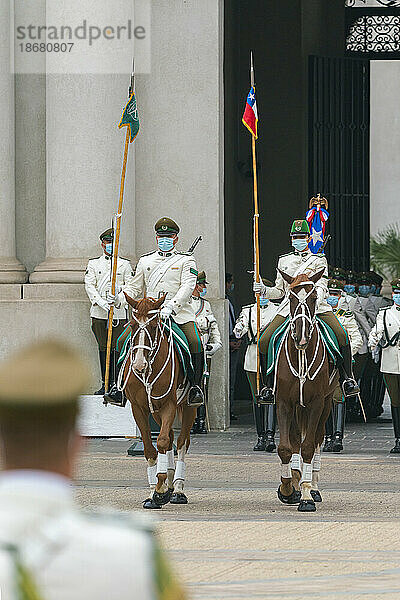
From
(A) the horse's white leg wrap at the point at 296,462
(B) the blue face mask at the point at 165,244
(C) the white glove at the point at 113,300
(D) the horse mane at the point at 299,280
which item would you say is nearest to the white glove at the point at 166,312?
(B) the blue face mask at the point at 165,244

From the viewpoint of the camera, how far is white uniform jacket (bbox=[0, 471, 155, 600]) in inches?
84.4

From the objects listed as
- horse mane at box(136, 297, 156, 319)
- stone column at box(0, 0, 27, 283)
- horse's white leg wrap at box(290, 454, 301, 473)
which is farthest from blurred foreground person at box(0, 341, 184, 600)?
stone column at box(0, 0, 27, 283)

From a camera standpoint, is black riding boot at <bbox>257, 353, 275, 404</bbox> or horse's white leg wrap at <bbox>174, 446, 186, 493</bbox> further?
black riding boot at <bbox>257, 353, 275, 404</bbox>

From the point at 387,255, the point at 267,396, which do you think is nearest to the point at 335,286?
the point at 267,396

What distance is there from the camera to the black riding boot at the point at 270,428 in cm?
1595

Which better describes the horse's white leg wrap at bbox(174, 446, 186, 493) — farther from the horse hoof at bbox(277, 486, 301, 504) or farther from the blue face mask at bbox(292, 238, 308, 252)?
the blue face mask at bbox(292, 238, 308, 252)

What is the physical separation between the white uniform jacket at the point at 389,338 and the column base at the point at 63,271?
439 cm

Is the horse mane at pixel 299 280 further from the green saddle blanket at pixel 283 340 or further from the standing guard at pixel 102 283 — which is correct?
the standing guard at pixel 102 283

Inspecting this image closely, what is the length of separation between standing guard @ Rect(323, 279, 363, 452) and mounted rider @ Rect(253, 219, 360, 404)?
298cm

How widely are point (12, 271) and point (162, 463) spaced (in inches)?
311

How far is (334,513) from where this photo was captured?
10953 mm

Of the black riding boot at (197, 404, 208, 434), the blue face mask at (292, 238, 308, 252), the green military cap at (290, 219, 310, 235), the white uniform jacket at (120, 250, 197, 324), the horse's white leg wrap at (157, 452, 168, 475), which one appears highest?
the green military cap at (290, 219, 310, 235)

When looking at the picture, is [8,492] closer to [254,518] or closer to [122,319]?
[254,518]

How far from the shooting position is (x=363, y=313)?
64.1 feet
